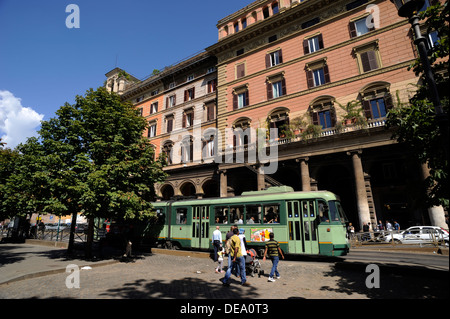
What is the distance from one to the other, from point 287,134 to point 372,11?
12482mm

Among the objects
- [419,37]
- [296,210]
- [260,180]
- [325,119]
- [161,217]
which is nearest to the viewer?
[419,37]

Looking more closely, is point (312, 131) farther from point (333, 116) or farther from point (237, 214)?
point (237, 214)

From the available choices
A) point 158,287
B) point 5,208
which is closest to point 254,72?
point 158,287

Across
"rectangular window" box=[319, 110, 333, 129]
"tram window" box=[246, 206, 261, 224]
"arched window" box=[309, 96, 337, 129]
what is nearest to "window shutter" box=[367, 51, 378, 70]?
"arched window" box=[309, 96, 337, 129]

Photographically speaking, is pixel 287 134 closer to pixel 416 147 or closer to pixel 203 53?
pixel 416 147

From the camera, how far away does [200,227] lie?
48.4ft

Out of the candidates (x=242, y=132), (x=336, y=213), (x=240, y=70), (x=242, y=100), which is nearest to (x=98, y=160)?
(x=336, y=213)

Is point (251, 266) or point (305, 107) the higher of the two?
point (305, 107)

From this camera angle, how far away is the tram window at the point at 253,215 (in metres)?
13.0

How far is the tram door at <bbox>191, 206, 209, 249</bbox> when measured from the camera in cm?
1451

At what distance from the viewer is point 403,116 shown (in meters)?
6.64

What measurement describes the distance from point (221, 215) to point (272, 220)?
313cm

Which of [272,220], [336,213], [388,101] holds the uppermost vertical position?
[388,101]

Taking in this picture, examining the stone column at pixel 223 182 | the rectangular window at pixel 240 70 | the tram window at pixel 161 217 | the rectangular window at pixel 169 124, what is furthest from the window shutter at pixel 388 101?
the rectangular window at pixel 169 124
